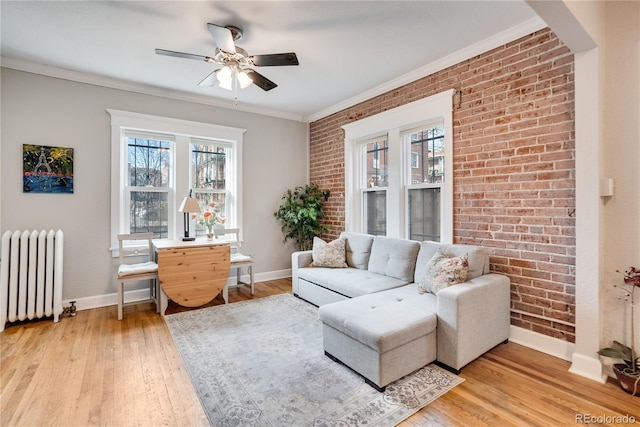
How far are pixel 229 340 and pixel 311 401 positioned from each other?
1119 millimetres

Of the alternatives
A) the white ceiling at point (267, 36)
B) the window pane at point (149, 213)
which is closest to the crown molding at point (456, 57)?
the white ceiling at point (267, 36)

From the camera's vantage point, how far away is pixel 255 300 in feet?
12.3

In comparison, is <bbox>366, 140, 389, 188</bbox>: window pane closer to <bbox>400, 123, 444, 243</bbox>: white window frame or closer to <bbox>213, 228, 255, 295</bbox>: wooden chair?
<bbox>400, 123, 444, 243</bbox>: white window frame

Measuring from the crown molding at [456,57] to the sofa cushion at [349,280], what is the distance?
221 cm

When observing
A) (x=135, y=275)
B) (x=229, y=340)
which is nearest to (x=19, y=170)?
(x=135, y=275)

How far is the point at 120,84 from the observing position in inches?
141

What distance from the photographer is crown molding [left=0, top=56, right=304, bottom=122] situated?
3.10m

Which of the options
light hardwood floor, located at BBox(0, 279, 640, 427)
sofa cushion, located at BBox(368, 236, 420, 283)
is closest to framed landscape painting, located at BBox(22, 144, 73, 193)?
light hardwood floor, located at BBox(0, 279, 640, 427)

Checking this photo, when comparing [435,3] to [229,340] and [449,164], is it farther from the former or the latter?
[229,340]

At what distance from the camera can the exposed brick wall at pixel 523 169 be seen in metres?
2.29

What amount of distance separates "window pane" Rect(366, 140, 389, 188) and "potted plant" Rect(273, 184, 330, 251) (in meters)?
0.83

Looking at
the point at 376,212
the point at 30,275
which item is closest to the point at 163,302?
the point at 30,275

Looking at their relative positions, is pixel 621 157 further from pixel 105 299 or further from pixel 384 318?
pixel 105 299

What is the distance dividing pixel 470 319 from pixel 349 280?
48.5 inches
